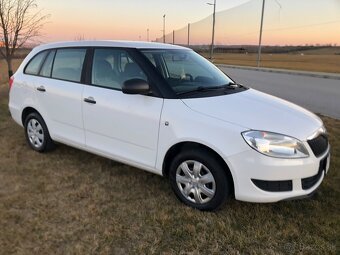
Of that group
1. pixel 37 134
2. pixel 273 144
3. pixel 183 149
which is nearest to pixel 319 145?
pixel 273 144

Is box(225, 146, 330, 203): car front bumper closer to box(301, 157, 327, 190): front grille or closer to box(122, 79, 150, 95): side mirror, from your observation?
box(301, 157, 327, 190): front grille

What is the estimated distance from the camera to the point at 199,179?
3611 mm

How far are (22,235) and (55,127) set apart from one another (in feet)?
6.60

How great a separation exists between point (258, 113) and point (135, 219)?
1572 millimetres

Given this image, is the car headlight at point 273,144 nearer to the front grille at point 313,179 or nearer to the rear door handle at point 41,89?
the front grille at point 313,179

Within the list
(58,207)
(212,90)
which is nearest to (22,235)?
(58,207)

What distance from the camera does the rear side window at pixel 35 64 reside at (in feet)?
17.3

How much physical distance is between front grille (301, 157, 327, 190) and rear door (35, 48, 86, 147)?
2.64 metres

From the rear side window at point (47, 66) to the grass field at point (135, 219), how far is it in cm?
133

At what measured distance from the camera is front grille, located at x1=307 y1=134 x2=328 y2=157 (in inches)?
135

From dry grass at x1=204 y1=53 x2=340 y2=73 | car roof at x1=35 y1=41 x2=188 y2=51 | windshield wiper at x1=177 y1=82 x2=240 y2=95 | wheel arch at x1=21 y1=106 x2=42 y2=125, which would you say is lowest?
dry grass at x1=204 y1=53 x2=340 y2=73

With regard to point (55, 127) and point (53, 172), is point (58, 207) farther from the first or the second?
point (55, 127)

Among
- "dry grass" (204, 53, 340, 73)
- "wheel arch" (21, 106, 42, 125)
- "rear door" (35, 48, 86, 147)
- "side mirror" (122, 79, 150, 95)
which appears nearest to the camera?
"side mirror" (122, 79, 150, 95)

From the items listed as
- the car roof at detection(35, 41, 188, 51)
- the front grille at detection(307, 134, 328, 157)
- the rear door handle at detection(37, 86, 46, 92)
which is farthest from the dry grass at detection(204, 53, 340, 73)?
the rear door handle at detection(37, 86, 46, 92)
